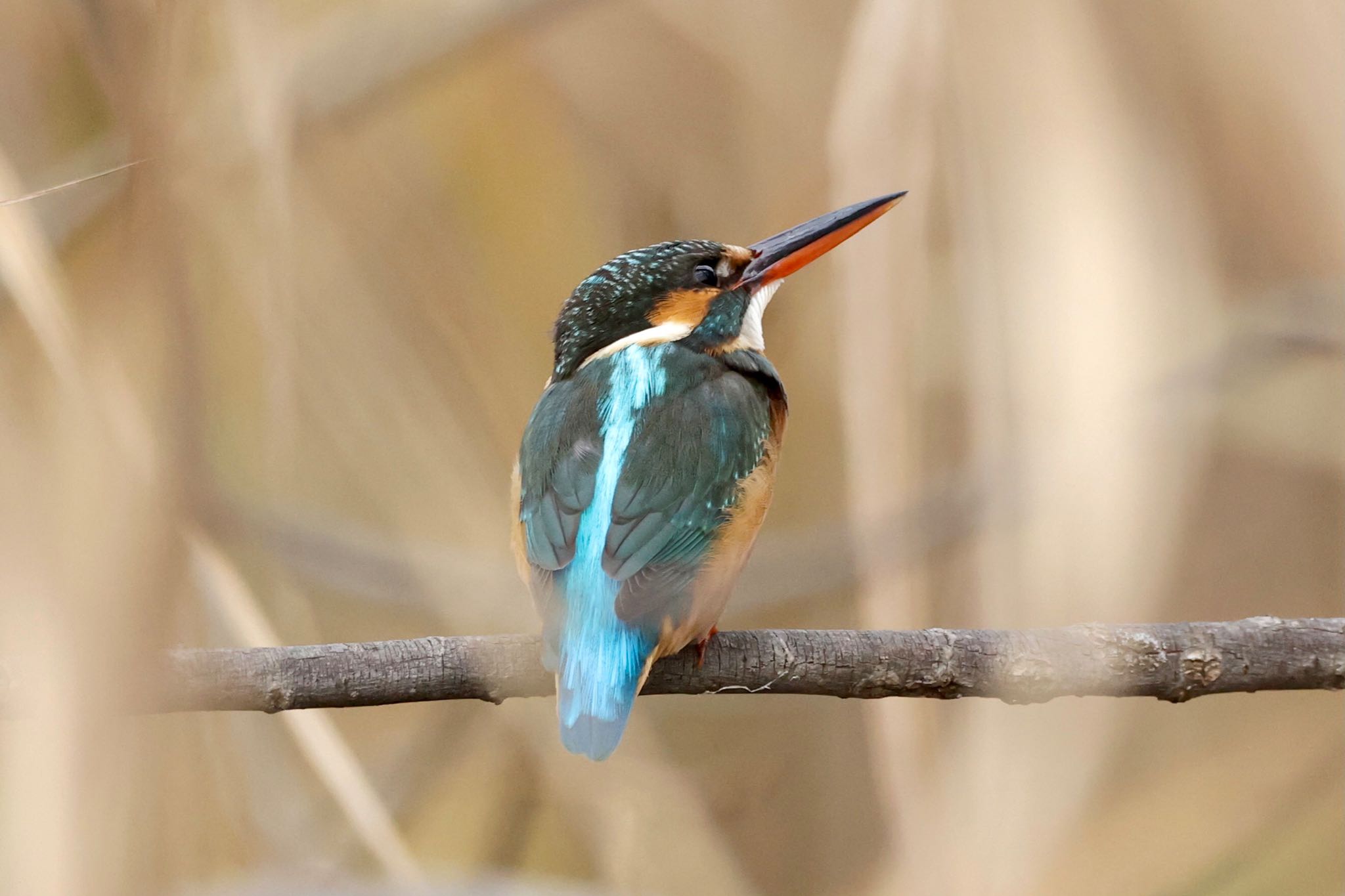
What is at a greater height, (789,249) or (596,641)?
(789,249)

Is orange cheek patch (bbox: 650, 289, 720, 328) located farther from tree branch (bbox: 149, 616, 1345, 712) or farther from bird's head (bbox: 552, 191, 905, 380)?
tree branch (bbox: 149, 616, 1345, 712)

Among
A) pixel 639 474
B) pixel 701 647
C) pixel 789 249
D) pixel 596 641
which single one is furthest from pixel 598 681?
pixel 789 249

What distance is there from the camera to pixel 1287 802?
1972 mm

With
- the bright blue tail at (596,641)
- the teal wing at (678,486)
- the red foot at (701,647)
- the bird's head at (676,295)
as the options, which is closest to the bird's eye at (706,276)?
the bird's head at (676,295)

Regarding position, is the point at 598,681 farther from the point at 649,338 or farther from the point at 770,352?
the point at 770,352

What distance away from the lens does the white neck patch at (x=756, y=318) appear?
90.4 inches

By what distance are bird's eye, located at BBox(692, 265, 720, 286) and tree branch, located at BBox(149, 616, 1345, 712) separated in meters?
0.90

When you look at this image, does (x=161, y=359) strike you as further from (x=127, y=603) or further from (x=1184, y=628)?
(x=1184, y=628)

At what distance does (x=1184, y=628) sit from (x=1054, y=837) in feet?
1.04

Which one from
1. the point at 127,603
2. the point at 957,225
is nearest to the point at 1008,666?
the point at 957,225

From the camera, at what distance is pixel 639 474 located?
1756 mm

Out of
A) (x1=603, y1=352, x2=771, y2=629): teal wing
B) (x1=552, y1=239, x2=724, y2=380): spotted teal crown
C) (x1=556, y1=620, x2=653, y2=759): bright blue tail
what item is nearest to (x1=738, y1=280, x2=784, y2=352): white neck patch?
(x1=552, y1=239, x2=724, y2=380): spotted teal crown

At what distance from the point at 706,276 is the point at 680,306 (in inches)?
3.3

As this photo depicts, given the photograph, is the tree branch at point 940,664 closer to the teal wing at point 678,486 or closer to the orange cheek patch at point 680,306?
the teal wing at point 678,486
